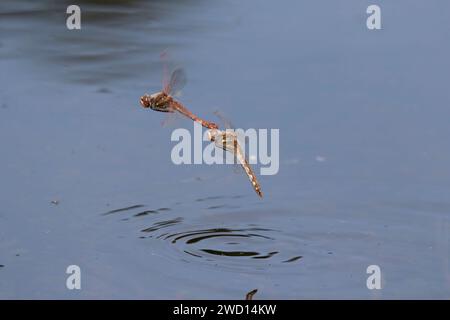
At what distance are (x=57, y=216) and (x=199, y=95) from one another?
4.56ft

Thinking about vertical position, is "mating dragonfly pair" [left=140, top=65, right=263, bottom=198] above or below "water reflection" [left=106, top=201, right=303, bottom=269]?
above

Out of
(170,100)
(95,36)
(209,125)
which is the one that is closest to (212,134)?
(209,125)

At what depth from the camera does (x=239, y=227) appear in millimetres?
4957

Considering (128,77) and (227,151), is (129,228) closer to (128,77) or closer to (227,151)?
(227,151)

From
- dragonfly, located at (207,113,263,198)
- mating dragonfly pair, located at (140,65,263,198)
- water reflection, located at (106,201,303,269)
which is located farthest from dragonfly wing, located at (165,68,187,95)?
water reflection, located at (106,201,303,269)

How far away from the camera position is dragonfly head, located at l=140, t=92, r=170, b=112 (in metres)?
5.07

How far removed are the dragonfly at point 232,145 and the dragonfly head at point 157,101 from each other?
25 centimetres

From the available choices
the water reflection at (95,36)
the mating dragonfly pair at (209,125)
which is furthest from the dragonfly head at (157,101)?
the water reflection at (95,36)

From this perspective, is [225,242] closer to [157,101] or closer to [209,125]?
[209,125]

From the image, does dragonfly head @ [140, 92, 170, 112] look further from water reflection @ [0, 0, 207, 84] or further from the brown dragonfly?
water reflection @ [0, 0, 207, 84]

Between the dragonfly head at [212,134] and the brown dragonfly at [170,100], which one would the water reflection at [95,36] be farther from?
the dragonfly head at [212,134]

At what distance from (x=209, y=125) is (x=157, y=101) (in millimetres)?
276

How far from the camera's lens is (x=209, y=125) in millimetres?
5117

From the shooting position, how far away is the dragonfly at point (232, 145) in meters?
5.06
